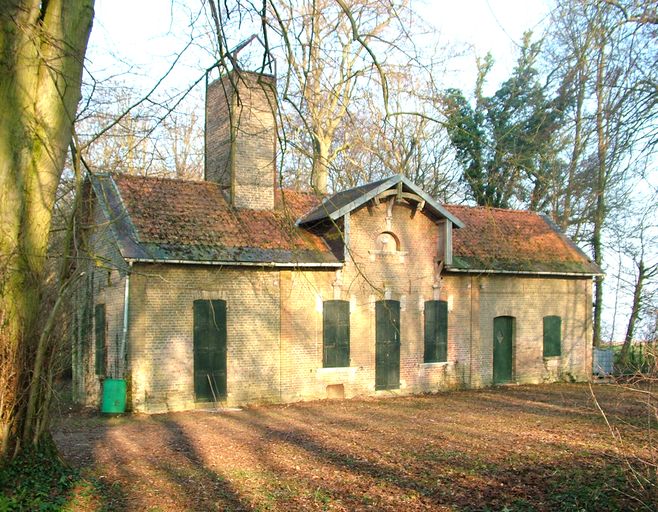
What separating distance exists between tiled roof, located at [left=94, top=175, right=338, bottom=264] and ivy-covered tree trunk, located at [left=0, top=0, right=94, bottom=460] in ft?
23.5

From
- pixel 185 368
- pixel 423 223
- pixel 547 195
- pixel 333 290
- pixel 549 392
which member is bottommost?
pixel 549 392

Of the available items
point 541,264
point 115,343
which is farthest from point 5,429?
point 541,264

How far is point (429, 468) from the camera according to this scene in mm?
9031

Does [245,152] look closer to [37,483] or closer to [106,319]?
[106,319]

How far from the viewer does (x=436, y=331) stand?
18984mm

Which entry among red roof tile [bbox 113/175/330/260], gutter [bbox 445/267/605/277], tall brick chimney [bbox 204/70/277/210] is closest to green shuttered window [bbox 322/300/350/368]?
red roof tile [bbox 113/175/330/260]

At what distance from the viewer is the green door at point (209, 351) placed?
15273mm

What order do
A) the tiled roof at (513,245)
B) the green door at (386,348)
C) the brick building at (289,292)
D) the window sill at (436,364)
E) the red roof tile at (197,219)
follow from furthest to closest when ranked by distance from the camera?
the tiled roof at (513,245) < the window sill at (436,364) < the green door at (386,348) < the red roof tile at (197,219) < the brick building at (289,292)

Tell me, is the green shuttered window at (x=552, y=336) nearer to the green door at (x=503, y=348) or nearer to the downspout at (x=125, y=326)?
the green door at (x=503, y=348)

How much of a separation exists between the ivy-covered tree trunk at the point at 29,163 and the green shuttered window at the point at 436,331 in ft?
43.3

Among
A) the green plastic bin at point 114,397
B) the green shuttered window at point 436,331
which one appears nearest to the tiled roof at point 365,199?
the green shuttered window at point 436,331

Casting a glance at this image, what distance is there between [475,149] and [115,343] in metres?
15.0

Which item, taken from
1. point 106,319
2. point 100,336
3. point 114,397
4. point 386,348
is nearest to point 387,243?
point 386,348

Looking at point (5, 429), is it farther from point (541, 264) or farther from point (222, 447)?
point (541, 264)
